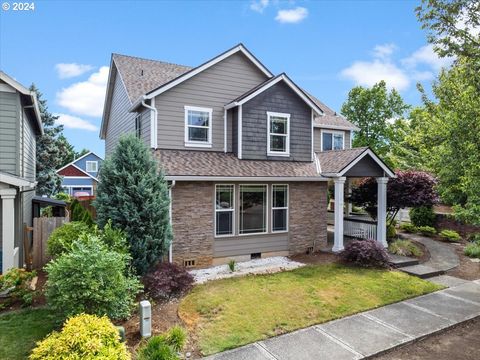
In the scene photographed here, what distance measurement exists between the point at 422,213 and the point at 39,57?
74.6ft

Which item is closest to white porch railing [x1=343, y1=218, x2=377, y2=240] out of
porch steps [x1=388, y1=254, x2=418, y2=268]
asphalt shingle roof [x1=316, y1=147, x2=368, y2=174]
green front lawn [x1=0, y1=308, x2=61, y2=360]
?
porch steps [x1=388, y1=254, x2=418, y2=268]

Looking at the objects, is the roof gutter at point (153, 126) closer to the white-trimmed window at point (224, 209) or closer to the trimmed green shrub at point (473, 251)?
the white-trimmed window at point (224, 209)

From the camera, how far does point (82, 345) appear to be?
4324 millimetres

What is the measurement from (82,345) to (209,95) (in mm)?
10194

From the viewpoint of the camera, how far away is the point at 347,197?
17531 millimetres

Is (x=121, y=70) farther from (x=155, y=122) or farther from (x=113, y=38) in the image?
(x=155, y=122)

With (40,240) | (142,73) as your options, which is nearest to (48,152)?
(142,73)

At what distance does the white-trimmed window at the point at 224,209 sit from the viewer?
455 inches

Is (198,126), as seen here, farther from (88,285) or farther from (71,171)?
(71,171)

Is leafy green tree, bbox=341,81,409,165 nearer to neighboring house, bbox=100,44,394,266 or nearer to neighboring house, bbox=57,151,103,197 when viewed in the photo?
neighboring house, bbox=100,44,394,266

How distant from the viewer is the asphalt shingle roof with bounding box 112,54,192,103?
1432 cm

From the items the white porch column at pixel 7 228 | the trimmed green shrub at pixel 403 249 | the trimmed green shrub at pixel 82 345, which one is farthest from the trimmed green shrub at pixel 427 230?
Result: the white porch column at pixel 7 228

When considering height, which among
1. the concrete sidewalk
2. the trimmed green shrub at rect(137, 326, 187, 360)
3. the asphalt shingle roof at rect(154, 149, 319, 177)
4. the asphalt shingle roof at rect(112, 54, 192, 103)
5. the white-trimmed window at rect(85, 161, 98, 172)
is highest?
the asphalt shingle roof at rect(112, 54, 192, 103)

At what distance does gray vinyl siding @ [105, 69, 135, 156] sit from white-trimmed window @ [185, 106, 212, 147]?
3.29 meters
